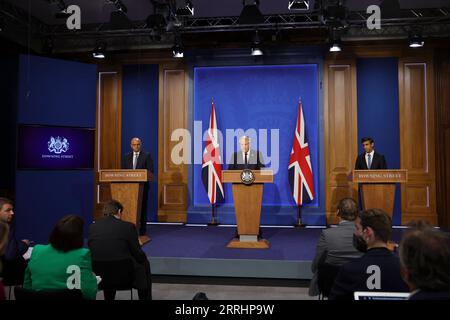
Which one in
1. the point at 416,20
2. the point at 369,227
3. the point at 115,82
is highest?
the point at 416,20

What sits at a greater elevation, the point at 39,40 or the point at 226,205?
the point at 39,40

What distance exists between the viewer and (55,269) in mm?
2299

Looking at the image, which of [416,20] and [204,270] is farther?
[416,20]

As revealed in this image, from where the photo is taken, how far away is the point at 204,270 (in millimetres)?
4730

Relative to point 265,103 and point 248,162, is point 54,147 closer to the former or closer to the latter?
point 248,162

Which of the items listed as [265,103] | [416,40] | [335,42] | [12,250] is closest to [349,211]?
[12,250]

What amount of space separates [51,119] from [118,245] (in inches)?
141

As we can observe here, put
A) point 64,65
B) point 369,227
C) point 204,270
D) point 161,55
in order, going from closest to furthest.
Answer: point 369,227 → point 204,270 → point 64,65 → point 161,55

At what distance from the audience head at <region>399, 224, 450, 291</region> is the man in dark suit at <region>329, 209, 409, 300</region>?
65cm

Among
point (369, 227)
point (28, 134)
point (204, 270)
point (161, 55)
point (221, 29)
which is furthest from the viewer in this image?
point (161, 55)

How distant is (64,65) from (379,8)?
5.09 meters

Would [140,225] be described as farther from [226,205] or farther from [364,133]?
[364,133]

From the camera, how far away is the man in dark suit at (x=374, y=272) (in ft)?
6.68

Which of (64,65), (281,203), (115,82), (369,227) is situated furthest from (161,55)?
(369,227)
